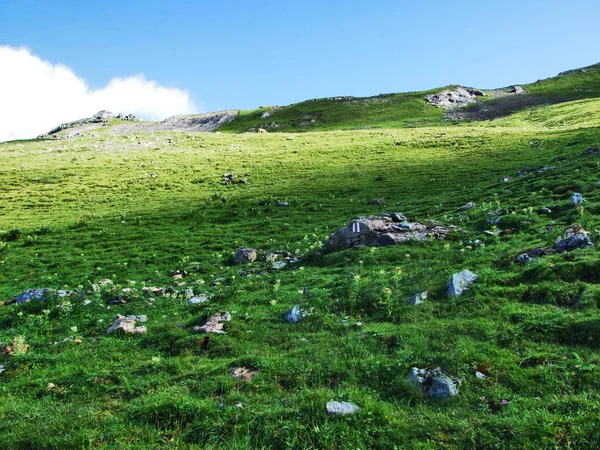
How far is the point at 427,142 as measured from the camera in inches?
2662

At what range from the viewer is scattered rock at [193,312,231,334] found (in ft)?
43.2

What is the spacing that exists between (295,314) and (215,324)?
2.75 m

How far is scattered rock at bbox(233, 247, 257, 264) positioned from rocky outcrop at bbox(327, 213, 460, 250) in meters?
4.80

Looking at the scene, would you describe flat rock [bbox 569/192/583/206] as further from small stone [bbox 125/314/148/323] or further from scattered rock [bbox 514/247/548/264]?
small stone [bbox 125/314/148/323]

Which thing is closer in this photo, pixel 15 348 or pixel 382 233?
pixel 15 348

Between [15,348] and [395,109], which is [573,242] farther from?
[395,109]

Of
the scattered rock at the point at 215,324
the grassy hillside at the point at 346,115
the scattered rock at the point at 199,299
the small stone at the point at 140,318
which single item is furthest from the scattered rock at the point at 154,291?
the grassy hillside at the point at 346,115

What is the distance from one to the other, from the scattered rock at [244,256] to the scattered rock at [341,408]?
643 inches

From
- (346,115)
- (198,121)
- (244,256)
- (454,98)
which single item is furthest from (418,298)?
(198,121)

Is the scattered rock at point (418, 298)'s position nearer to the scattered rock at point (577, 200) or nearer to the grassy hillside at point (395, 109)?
the scattered rock at point (577, 200)

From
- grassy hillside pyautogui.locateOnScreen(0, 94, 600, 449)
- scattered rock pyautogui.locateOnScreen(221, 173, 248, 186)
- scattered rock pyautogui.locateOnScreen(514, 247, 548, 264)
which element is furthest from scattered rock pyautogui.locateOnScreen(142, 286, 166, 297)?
scattered rock pyautogui.locateOnScreen(221, 173, 248, 186)

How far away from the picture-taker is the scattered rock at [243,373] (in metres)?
9.65

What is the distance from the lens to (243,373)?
9.87m

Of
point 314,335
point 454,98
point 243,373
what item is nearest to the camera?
point 243,373
